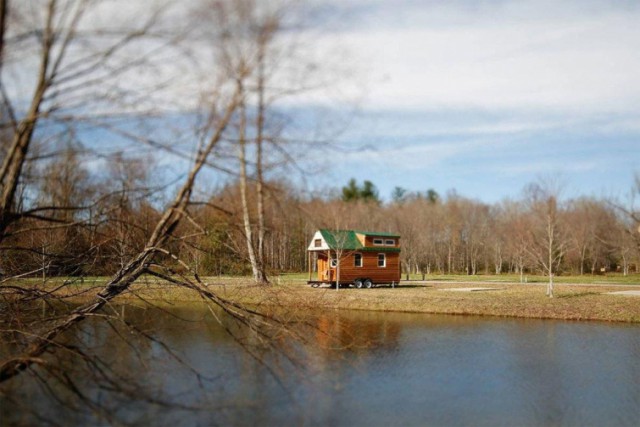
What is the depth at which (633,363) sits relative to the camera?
10641mm

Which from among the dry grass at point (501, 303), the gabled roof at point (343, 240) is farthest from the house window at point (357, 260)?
the dry grass at point (501, 303)

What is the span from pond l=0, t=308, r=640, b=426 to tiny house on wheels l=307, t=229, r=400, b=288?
11.0 m

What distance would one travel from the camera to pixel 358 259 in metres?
24.5

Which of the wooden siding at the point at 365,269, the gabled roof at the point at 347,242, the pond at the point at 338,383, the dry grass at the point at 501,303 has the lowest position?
the pond at the point at 338,383

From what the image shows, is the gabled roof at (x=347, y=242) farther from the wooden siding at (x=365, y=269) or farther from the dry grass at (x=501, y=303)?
the dry grass at (x=501, y=303)

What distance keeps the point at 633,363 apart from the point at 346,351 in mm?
5375

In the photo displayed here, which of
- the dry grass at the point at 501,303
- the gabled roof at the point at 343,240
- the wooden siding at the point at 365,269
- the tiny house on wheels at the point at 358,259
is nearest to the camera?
the dry grass at the point at 501,303

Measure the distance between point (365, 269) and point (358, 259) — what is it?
20.9 inches

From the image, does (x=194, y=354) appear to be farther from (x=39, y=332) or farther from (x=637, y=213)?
(x=637, y=213)

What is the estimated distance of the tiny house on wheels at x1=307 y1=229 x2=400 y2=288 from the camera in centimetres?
2339

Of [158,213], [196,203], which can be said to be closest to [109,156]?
[196,203]

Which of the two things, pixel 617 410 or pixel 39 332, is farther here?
pixel 617 410

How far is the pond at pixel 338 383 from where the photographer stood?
6.55m

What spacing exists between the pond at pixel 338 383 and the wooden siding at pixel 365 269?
11.3 meters
